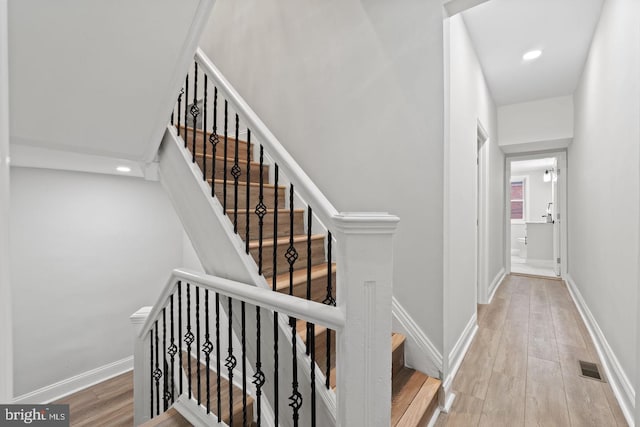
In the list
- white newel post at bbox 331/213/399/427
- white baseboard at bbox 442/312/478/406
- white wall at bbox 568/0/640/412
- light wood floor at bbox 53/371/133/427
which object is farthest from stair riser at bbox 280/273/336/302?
light wood floor at bbox 53/371/133/427

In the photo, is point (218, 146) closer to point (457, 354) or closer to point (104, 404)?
point (457, 354)

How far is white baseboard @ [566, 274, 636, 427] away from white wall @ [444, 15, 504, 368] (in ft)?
2.77

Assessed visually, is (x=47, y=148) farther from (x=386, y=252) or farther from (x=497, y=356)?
(x=497, y=356)

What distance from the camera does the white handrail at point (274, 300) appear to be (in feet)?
3.39

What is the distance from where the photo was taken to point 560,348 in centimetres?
231

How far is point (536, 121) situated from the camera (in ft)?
12.9

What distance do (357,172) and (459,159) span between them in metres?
0.72

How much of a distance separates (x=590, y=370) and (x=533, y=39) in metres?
2.68

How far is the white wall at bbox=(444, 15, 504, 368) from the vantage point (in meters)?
1.82

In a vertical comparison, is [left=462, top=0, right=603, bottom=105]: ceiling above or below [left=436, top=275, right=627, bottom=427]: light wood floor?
above

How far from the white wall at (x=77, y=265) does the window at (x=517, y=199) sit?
9.25 m
